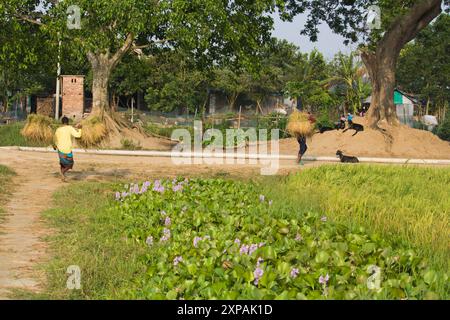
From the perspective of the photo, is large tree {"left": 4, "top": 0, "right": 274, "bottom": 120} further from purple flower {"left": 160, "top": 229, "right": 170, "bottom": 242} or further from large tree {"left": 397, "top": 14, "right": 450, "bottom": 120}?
large tree {"left": 397, "top": 14, "right": 450, "bottom": 120}

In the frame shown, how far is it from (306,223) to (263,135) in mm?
26106

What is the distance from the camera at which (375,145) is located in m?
27.1

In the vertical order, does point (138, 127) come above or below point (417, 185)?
above

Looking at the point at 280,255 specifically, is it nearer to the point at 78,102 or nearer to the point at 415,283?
the point at 415,283

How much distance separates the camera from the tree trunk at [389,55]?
1091 inches

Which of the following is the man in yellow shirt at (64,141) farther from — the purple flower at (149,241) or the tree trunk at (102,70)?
the tree trunk at (102,70)

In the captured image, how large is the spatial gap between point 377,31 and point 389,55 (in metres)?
3.90

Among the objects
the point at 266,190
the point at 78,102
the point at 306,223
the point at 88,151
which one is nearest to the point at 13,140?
the point at 88,151

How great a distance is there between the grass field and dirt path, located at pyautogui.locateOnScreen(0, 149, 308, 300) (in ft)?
0.87
